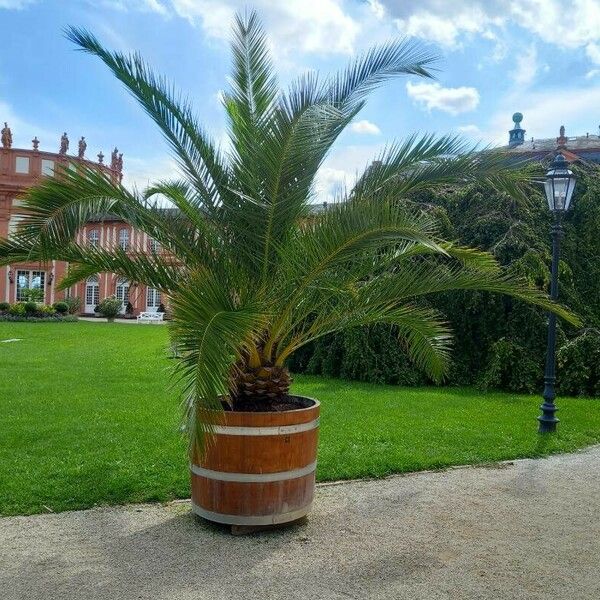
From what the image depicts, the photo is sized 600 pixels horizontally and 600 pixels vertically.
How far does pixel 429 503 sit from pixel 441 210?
8.10 metres

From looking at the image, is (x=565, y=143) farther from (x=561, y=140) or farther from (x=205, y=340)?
(x=205, y=340)

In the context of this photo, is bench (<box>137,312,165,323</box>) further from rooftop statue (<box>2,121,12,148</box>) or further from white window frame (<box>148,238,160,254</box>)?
white window frame (<box>148,238,160,254</box>)

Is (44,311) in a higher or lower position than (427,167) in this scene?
lower

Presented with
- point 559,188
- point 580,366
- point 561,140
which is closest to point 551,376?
point 559,188

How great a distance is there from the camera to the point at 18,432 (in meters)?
6.93

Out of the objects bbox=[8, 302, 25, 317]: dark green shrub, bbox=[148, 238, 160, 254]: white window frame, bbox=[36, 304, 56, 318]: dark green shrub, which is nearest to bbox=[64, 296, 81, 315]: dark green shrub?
bbox=[36, 304, 56, 318]: dark green shrub

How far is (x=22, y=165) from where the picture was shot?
4300cm

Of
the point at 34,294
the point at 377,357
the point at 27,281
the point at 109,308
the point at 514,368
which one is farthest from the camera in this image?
the point at 27,281

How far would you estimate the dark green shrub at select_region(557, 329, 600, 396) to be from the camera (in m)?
10.7

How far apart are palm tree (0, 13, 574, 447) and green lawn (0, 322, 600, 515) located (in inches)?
30.5

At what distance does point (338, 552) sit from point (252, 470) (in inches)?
29.0

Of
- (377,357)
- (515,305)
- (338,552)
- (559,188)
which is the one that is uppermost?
(559,188)

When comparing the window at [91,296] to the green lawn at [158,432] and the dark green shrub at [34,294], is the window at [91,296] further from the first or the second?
the green lawn at [158,432]

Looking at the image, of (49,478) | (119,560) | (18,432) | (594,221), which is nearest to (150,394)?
(18,432)
